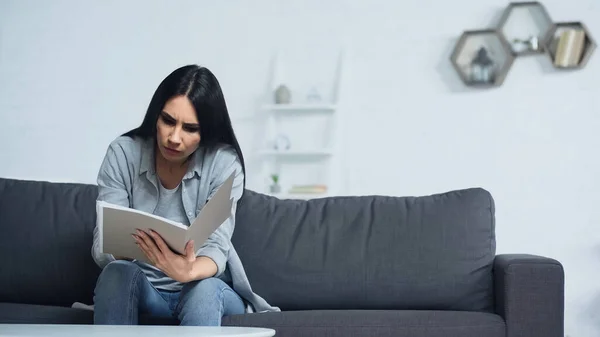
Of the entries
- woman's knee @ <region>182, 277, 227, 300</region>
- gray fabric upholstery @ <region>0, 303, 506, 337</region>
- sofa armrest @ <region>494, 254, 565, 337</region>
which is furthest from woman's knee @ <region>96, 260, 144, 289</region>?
sofa armrest @ <region>494, 254, 565, 337</region>

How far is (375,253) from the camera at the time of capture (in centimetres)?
245

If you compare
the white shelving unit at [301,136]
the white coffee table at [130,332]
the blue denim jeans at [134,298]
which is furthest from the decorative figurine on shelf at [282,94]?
the white coffee table at [130,332]

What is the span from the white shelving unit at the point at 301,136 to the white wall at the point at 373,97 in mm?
63

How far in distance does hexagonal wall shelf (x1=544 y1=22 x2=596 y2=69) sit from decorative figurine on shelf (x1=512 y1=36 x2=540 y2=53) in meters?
0.04

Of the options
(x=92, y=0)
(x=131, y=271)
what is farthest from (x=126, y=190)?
(x=92, y=0)

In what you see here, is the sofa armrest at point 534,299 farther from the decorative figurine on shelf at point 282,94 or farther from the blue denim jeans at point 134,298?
the decorative figurine on shelf at point 282,94

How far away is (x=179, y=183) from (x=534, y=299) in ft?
3.28

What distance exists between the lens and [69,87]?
4.20 m

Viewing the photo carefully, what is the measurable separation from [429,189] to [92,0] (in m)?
1.96

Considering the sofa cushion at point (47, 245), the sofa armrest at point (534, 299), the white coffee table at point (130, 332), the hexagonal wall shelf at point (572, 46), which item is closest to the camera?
the white coffee table at point (130, 332)

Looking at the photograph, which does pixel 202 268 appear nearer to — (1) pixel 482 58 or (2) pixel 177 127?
(2) pixel 177 127

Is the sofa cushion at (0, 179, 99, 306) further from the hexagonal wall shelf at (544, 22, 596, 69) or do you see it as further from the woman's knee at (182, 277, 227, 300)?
the hexagonal wall shelf at (544, 22, 596, 69)

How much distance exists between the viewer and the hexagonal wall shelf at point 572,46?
12.2 feet

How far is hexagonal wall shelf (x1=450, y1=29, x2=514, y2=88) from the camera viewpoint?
379cm
